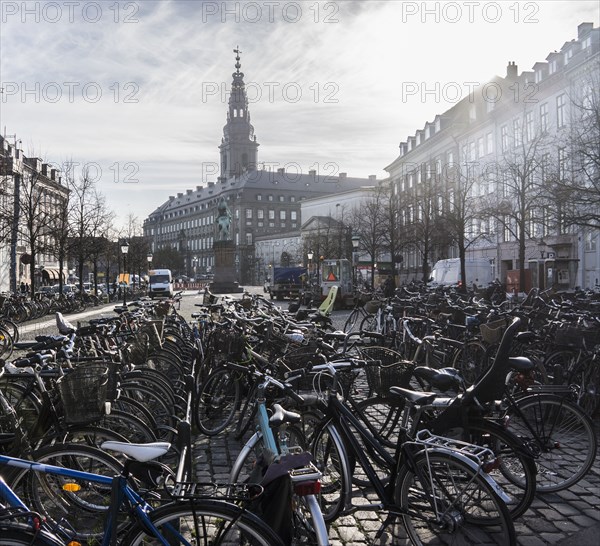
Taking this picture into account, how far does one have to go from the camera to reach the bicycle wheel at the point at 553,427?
16.7ft

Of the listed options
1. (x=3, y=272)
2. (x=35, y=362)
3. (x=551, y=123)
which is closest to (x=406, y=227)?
(x=551, y=123)

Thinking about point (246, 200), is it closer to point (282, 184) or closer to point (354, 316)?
point (282, 184)

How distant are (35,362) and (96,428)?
4.38ft

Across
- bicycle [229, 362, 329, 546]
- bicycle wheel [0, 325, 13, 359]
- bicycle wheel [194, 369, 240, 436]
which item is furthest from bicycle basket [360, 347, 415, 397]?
bicycle wheel [0, 325, 13, 359]

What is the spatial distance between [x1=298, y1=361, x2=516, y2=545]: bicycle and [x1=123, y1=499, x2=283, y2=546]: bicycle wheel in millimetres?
1382

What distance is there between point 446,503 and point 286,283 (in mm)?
42773

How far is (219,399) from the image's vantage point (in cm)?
700

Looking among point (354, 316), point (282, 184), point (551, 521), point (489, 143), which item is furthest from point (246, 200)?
point (551, 521)

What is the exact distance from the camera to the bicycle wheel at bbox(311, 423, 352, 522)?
4227 mm

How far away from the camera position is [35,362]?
17.1 feet

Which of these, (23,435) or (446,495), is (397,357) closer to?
(446,495)

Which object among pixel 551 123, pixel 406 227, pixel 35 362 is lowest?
pixel 35 362

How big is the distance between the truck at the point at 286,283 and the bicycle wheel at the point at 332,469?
117ft

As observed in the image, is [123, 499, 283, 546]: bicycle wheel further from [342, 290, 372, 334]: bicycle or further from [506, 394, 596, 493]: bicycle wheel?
[342, 290, 372, 334]: bicycle
